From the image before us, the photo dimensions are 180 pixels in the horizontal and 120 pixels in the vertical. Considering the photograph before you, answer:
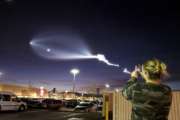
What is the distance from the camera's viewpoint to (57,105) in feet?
145

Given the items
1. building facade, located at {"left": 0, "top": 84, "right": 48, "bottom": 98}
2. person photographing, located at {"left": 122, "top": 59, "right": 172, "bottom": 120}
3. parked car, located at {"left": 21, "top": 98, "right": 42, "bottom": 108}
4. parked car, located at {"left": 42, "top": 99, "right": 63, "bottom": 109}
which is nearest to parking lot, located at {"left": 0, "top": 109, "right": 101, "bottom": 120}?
parked car, located at {"left": 21, "top": 98, "right": 42, "bottom": 108}

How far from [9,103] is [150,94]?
29.2 meters

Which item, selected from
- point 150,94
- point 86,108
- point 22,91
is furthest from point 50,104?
point 150,94

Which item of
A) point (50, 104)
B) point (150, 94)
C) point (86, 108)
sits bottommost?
point (86, 108)

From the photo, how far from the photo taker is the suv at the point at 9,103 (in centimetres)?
3069

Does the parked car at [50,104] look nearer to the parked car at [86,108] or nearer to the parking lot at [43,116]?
the parked car at [86,108]

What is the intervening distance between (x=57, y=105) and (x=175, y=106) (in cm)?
3321

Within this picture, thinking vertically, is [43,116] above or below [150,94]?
below

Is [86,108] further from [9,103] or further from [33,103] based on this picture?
[9,103]

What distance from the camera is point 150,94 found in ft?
12.3

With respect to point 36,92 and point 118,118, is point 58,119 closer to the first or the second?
point 118,118

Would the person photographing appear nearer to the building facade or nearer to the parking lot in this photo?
the parking lot

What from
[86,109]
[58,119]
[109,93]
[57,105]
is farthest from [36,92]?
[109,93]

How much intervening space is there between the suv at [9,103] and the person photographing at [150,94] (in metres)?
28.0
